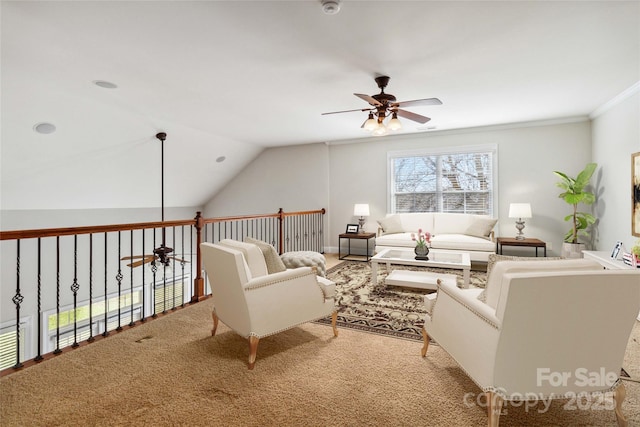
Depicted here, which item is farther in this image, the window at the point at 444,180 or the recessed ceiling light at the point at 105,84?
the window at the point at 444,180

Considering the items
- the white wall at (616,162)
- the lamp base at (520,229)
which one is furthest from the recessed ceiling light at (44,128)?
the white wall at (616,162)

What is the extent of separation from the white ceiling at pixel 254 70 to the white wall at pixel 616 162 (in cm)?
26

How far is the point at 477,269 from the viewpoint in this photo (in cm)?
529

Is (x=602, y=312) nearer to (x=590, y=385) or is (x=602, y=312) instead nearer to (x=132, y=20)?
(x=590, y=385)

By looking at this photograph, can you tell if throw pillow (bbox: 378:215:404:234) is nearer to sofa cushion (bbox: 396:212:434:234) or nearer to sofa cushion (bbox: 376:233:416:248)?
sofa cushion (bbox: 396:212:434:234)

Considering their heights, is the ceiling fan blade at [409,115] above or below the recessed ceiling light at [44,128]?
below

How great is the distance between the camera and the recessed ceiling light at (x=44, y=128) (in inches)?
159

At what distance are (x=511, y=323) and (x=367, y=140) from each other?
5.66m

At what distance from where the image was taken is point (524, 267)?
169 centimetres

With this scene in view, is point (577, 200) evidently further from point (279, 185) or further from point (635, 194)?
point (279, 185)

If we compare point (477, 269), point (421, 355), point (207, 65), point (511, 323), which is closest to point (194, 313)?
point (421, 355)

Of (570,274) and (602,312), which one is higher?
(570,274)

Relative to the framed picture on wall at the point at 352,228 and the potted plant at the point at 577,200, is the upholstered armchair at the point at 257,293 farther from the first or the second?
the potted plant at the point at 577,200

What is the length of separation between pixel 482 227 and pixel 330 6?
183 inches
